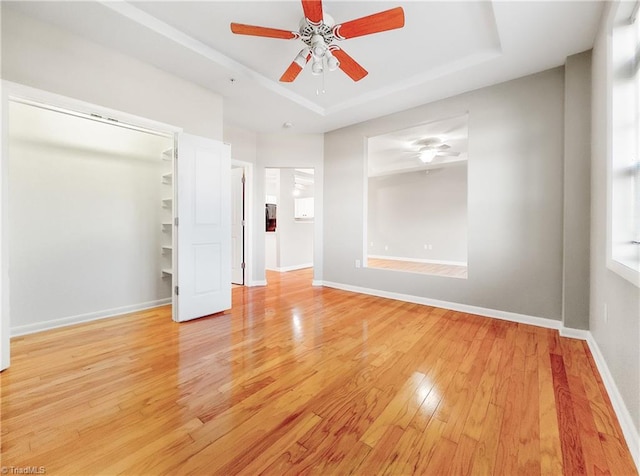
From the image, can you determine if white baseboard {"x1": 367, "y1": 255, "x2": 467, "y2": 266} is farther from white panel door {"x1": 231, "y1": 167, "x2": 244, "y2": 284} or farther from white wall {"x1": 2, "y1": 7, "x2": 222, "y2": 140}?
white wall {"x1": 2, "y1": 7, "x2": 222, "y2": 140}

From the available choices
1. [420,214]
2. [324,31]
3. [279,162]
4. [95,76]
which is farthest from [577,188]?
[420,214]

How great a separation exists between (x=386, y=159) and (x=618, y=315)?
579 centimetres

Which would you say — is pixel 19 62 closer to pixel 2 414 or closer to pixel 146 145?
pixel 146 145

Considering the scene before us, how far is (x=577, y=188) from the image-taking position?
8.18 feet

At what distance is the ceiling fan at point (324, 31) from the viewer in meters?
1.72

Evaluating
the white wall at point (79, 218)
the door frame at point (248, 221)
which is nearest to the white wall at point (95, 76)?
the white wall at point (79, 218)

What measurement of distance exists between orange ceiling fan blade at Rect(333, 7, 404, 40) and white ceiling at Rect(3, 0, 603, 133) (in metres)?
0.40

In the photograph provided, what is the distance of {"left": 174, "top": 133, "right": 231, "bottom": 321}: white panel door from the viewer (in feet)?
9.55

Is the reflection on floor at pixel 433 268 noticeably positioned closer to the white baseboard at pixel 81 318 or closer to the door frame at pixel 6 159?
the white baseboard at pixel 81 318

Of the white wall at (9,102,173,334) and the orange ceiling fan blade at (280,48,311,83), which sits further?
the white wall at (9,102,173,334)

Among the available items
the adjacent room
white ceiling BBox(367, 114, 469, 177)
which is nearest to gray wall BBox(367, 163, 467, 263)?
white ceiling BBox(367, 114, 469, 177)

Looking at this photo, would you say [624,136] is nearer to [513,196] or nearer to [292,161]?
[513,196]

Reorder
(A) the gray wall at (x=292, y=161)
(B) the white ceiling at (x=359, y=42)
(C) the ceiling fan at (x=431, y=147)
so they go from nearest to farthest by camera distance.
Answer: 1. (B) the white ceiling at (x=359, y=42)
2. (A) the gray wall at (x=292, y=161)
3. (C) the ceiling fan at (x=431, y=147)

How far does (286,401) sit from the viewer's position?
62.1 inches
